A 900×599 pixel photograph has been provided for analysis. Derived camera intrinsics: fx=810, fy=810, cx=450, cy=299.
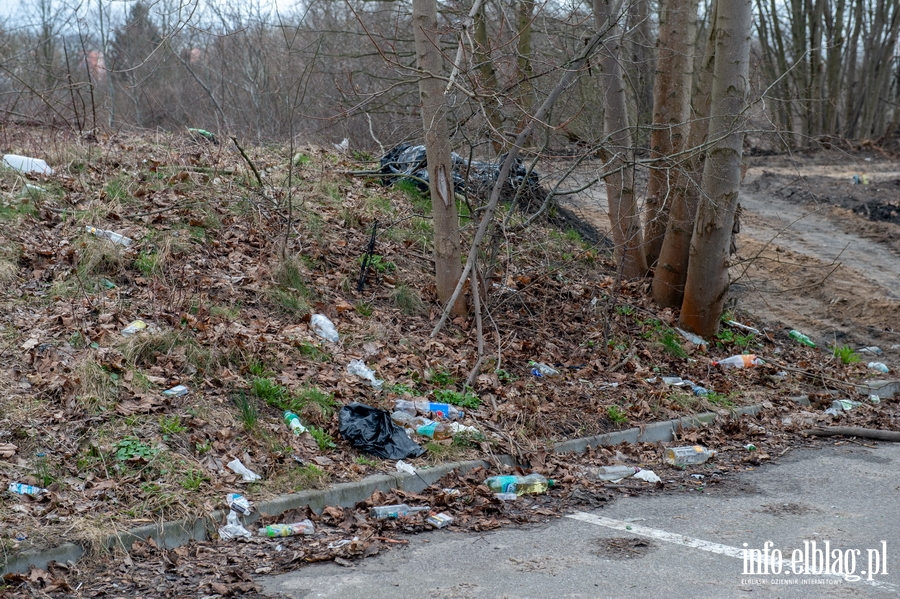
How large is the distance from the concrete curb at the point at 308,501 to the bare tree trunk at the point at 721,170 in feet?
10.0

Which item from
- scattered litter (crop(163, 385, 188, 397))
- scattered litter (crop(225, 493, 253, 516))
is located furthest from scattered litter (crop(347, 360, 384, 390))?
scattered litter (crop(225, 493, 253, 516))

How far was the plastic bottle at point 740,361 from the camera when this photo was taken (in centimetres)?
954

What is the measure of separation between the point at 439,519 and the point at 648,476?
6.31 feet

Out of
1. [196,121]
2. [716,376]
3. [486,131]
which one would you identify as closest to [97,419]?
[486,131]

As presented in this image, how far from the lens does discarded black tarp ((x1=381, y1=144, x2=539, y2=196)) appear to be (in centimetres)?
937

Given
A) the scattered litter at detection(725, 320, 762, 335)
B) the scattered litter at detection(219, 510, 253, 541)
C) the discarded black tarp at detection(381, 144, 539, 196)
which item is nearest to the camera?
the scattered litter at detection(219, 510, 253, 541)

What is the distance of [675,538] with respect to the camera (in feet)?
16.3

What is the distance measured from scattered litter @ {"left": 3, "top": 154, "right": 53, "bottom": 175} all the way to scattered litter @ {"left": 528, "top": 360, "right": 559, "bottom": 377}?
6.17m

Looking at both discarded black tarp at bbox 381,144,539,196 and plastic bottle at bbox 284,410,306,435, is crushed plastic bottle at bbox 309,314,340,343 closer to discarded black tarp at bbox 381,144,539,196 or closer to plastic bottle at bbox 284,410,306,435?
plastic bottle at bbox 284,410,306,435

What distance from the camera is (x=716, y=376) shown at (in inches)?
359

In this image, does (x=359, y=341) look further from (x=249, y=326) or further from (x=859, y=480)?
(x=859, y=480)

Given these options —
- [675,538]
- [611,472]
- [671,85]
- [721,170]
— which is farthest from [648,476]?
[671,85]

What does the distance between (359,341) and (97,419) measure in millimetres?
2748

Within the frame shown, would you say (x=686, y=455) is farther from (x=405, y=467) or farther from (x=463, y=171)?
(x=463, y=171)
